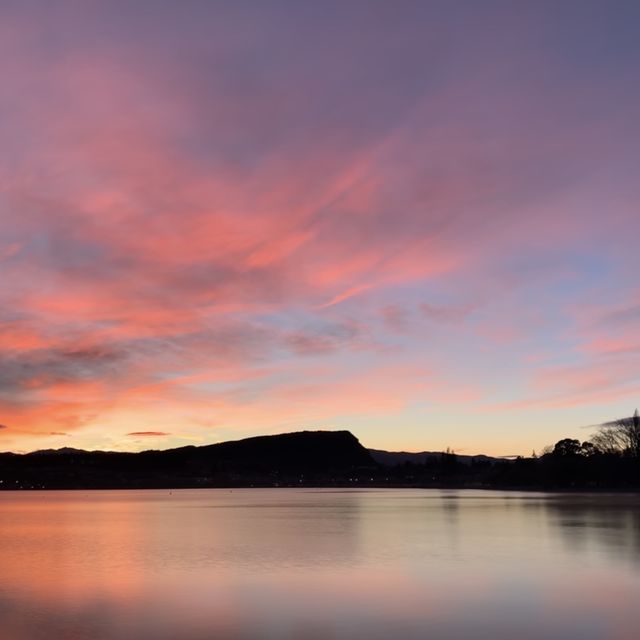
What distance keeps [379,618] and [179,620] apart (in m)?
7.28

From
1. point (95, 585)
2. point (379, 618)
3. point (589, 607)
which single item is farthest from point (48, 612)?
point (589, 607)

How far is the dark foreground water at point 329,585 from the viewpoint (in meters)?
26.4

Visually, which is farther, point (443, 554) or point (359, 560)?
point (443, 554)

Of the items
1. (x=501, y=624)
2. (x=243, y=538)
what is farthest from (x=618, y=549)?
(x=243, y=538)

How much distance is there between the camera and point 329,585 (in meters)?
36.3

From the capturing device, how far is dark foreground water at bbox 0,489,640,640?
26.4 meters

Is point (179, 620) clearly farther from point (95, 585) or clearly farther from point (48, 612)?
point (95, 585)

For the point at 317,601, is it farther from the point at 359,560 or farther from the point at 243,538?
the point at 243,538

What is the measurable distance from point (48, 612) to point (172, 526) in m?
55.8

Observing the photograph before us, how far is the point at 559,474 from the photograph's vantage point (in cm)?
19038

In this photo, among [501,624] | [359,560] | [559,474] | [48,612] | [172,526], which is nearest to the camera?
[501,624]

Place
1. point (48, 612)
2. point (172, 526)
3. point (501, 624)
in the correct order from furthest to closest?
point (172, 526), point (48, 612), point (501, 624)

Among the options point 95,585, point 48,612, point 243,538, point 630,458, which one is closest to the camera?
point 48,612

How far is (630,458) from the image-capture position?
175m
